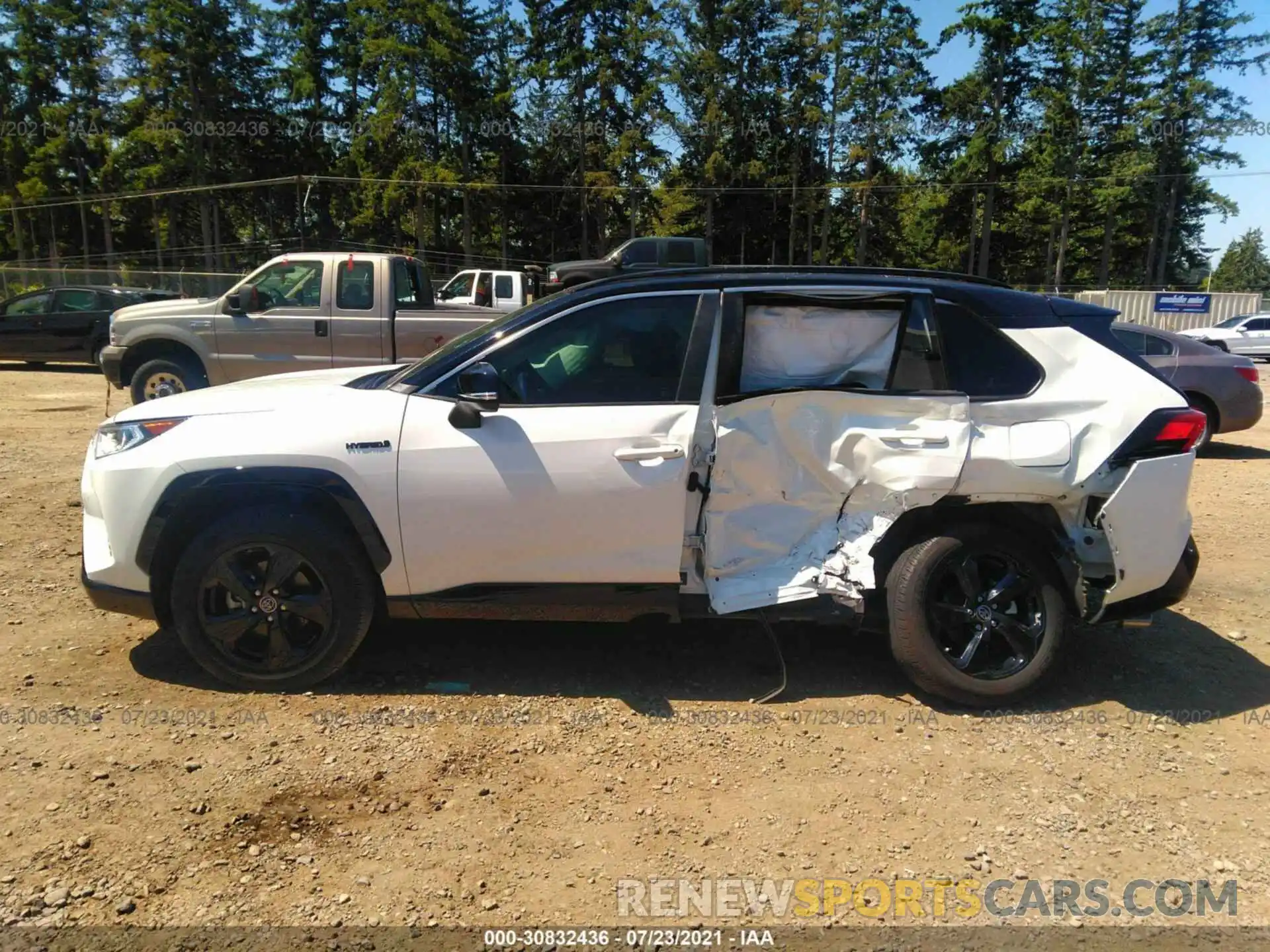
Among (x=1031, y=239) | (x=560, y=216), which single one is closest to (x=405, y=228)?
(x=560, y=216)

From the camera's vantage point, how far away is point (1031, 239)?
4897 centimetres

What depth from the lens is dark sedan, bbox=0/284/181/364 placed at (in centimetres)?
1609

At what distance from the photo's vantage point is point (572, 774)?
3.32 meters

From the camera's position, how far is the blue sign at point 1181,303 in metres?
34.3

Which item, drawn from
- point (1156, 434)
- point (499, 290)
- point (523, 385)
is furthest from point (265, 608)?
point (499, 290)

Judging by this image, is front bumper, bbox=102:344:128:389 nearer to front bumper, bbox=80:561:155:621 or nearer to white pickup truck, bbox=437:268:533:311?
front bumper, bbox=80:561:155:621

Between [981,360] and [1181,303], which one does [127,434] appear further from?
[1181,303]

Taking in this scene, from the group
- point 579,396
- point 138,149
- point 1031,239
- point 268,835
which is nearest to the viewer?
point 268,835

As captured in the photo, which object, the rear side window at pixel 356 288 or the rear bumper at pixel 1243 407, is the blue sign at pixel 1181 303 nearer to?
the rear bumper at pixel 1243 407

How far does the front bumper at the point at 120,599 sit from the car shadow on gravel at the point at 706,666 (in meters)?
0.41

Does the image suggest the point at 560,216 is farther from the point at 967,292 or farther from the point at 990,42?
the point at 967,292

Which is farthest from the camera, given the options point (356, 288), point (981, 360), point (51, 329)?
point (51, 329)

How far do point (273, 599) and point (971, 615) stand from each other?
3.00 meters

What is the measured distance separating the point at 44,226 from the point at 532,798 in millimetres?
58937
